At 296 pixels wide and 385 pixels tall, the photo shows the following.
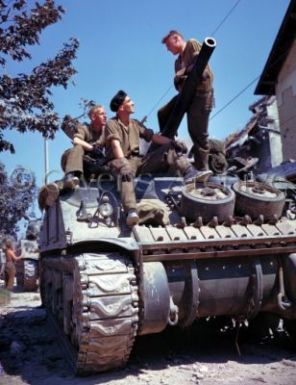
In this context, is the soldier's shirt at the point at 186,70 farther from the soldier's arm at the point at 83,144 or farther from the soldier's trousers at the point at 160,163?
the soldier's arm at the point at 83,144

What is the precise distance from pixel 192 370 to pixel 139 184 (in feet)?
6.71

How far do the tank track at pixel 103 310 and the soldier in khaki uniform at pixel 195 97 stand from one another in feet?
8.09

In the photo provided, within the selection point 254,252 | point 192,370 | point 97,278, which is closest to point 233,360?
point 192,370

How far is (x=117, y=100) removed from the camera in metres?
6.59

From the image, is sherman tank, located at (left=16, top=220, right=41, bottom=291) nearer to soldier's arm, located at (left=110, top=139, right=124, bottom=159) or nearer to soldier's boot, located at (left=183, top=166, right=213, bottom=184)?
soldier's arm, located at (left=110, top=139, right=124, bottom=159)

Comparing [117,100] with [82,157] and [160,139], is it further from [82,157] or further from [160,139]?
[82,157]

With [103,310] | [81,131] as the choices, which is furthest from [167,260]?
[81,131]

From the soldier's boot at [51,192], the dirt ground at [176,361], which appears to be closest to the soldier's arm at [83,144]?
the soldier's boot at [51,192]

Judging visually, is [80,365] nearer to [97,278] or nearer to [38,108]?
[97,278]

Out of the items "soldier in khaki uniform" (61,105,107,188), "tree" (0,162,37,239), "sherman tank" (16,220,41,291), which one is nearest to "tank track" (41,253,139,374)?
"soldier in khaki uniform" (61,105,107,188)

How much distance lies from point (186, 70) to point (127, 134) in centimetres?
107

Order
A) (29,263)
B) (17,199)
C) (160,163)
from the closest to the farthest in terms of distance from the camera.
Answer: (160,163)
(29,263)
(17,199)

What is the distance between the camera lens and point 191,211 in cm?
522

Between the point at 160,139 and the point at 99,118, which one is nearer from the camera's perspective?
the point at 160,139
